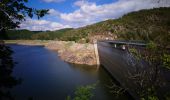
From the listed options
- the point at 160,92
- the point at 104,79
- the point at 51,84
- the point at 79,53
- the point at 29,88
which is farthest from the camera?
the point at 79,53

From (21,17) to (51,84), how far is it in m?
25.9

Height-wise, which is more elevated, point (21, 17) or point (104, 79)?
point (21, 17)

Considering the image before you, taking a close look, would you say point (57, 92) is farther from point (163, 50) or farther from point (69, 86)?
point (163, 50)

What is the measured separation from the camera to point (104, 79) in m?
37.5

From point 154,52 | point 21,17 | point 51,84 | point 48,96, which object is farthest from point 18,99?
point 154,52

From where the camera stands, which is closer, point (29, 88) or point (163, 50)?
point (163, 50)

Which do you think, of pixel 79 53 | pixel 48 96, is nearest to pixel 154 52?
pixel 48 96

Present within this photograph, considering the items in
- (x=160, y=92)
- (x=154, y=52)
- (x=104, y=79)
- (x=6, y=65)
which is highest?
(x=154, y=52)

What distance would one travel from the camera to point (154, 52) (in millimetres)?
6383

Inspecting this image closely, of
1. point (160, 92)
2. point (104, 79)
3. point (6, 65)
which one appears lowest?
point (104, 79)

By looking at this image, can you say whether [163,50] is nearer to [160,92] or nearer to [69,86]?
[160,92]

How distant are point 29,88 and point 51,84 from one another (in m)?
3.60

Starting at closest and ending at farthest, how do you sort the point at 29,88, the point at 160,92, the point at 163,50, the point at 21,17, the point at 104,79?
the point at 163,50 → the point at 21,17 → the point at 160,92 → the point at 29,88 → the point at 104,79

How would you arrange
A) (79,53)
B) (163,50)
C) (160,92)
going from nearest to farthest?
(163,50) < (160,92) < (79,53)
